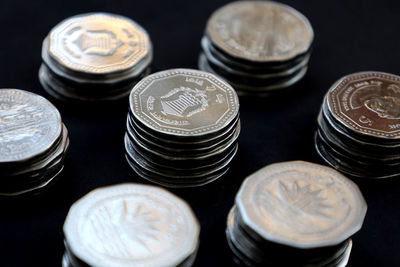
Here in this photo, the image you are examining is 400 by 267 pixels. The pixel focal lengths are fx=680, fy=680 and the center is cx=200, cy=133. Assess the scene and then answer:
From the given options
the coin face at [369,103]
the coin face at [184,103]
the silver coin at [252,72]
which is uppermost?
the coin face at [184,103]

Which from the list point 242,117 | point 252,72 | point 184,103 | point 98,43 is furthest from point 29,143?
point 252,72

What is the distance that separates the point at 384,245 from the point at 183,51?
1.46 meters

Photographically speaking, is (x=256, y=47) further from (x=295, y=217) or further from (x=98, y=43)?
(x=295, y=217)

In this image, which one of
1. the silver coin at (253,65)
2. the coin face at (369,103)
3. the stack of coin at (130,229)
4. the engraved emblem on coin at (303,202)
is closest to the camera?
the stack of coin at (130,229)

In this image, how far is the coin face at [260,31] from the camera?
10.6 ft

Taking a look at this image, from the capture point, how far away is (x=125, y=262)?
87.9 inches

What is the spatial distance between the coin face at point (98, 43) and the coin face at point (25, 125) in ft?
0.97

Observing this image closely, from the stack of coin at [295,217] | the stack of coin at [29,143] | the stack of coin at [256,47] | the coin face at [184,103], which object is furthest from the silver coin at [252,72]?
the stack of coin at [29,143]

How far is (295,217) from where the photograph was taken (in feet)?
7.82

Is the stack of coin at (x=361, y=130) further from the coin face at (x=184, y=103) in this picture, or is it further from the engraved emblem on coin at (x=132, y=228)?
the engraved emblem on coin at (x=132, y=228)

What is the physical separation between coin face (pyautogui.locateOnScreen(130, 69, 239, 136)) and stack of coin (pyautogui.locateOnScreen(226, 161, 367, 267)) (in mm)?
330

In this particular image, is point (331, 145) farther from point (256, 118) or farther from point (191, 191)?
point (191, 191)

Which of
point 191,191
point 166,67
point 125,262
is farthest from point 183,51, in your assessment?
point 125,262

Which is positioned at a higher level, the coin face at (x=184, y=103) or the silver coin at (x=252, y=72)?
the coin face at (x=184, y=103)
